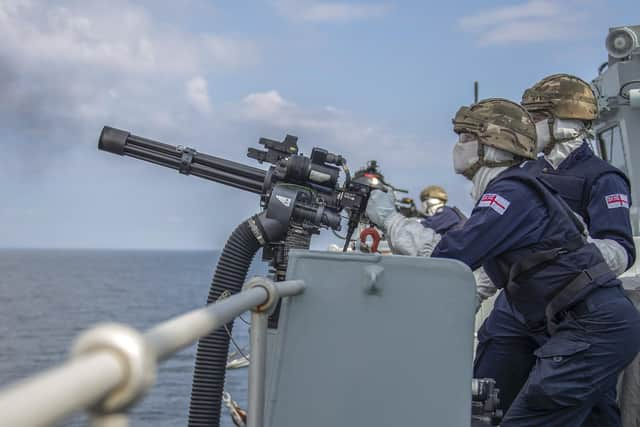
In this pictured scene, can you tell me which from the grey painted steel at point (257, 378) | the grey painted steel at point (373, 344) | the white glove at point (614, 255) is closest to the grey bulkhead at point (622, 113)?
the white glove at point (614, 255)

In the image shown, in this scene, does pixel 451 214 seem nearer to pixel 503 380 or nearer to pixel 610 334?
pixel 503 380

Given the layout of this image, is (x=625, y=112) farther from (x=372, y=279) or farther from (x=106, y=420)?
(x=106, y=420)

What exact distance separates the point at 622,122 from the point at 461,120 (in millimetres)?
3792

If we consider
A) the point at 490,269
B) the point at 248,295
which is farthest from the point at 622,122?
the point at 248,295

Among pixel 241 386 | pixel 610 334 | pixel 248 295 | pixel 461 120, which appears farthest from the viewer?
pixel 241 386

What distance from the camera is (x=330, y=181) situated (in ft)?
14.4

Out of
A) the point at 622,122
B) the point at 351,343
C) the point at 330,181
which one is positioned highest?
the point at 622,122

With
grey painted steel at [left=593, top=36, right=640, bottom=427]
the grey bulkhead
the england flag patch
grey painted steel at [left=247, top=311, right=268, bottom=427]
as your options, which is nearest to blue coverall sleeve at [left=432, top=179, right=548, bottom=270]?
the england flag patch

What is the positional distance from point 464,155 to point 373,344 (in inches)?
43.8

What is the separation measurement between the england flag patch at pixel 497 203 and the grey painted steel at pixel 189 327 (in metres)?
1.39

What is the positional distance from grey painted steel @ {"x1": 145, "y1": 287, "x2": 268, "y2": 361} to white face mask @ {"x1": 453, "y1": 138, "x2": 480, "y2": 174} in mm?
1745

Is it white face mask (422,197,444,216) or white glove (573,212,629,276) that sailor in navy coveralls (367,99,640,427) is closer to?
white glove (573,212,629,276)

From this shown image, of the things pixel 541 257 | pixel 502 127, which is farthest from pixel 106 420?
pixel 502 127

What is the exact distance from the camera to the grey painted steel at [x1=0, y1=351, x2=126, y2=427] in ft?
2.49
